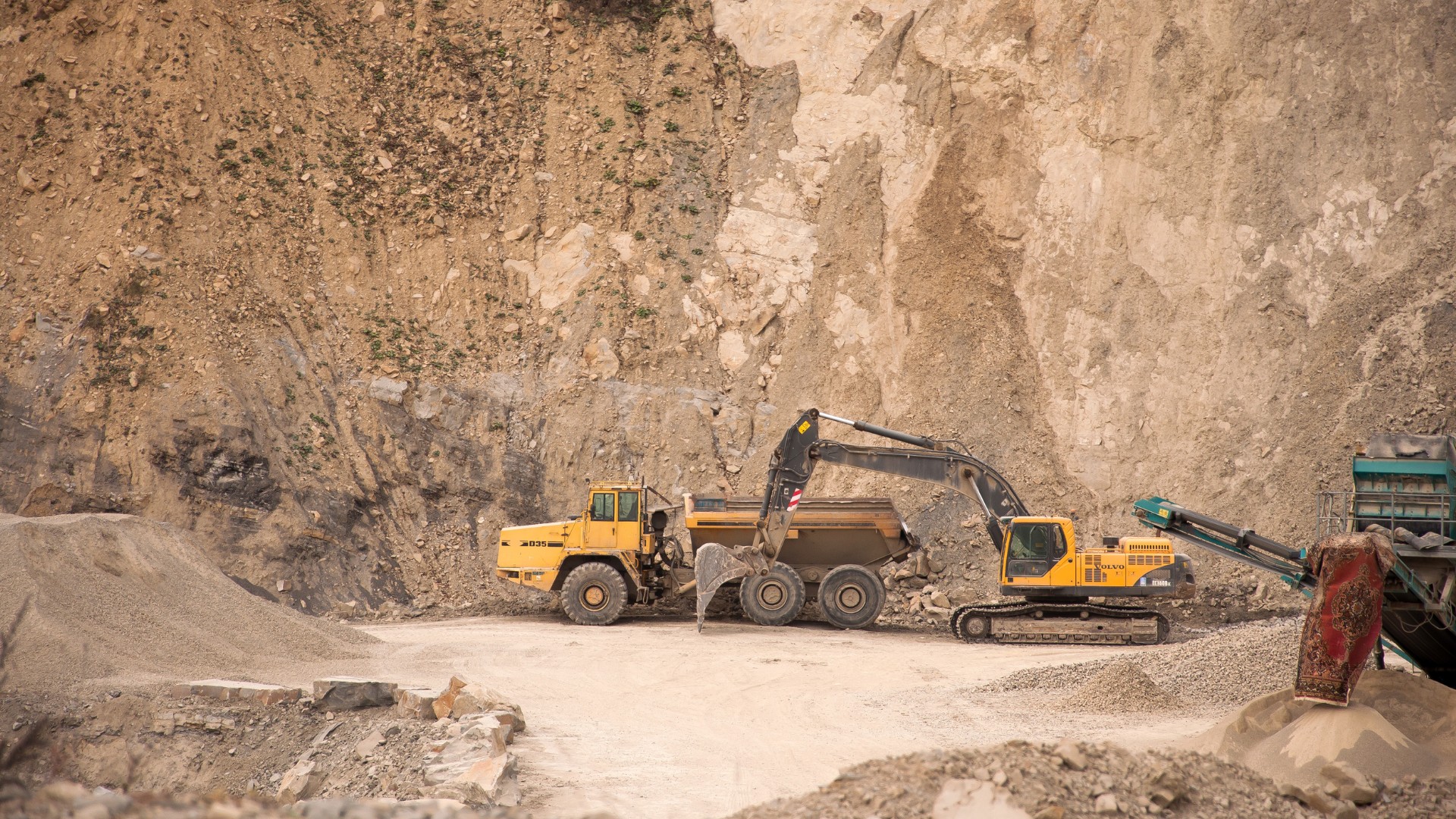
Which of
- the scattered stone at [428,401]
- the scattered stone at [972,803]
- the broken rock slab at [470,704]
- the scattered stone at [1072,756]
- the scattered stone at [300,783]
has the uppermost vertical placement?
the scattered stone at [428,401]

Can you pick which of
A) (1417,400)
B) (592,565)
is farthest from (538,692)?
(1417,400)

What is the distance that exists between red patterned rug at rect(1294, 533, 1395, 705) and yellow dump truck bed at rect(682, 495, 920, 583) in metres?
9.63

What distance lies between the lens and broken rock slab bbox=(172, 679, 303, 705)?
30.9 ft

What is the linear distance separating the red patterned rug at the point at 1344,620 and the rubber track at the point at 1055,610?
7701 millimetres

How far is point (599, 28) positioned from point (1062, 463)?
592 inches

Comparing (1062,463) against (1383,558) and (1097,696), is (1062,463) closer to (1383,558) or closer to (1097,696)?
(1097,696)

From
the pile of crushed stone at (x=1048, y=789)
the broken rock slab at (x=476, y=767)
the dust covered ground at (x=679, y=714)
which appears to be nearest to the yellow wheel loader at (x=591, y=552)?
the dust covered ground at (x=679, y=714)

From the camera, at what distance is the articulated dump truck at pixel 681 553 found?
1727 cm

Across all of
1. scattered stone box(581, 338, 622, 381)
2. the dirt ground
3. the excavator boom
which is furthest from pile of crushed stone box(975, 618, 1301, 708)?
scattered stone box(581, 338, 622, 381)

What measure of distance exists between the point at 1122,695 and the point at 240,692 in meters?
8.50

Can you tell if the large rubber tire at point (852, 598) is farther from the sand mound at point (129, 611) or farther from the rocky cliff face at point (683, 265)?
the sand mound at point (129, 611)

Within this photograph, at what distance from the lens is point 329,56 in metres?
24.7

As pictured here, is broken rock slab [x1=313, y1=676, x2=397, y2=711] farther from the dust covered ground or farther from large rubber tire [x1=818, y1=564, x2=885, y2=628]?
large rubber tire [x1=818, y1=564, x2=885, y2=628]

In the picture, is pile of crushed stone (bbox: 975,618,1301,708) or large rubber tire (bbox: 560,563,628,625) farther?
large rubber tire (bbox: 560,563,628,625)
